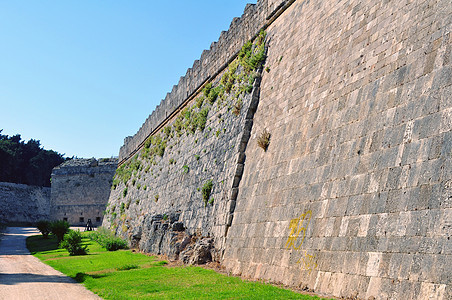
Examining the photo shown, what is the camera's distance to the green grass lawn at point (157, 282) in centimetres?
751

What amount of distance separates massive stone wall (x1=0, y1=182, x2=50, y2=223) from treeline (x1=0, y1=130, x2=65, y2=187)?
6858 mm

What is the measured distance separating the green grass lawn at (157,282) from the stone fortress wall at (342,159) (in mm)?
623

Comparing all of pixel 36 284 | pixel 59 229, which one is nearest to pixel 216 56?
pixel 36 284

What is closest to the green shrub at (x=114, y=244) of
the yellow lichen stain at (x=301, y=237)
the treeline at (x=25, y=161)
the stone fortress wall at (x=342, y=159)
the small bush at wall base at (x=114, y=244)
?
the small bush at wall base at (x=114, y=244)

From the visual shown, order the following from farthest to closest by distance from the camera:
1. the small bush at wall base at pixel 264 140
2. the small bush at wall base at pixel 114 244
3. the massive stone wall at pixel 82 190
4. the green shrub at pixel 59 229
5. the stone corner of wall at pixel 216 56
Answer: the massive stone wall at pixel 82 190 → the green shrub at pixel 59 229 → the small bush at wall base at pixel 114 244 → the stone corner of wall at pixel 216 56 → the small bush at wall base at pixel 264 140

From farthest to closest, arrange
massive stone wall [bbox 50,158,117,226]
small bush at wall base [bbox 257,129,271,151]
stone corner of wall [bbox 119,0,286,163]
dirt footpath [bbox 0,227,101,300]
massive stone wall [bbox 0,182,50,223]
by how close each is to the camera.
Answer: massive stone wall [bbox 0,182,50,223]
massive stone wall [bbox 50,158,117,226]
stone corner of wall [bbox 119,0,286,163]
small bush at wall base [bbox 257,129,271,151]
dirt footpath [bbox 0,227,101,300]

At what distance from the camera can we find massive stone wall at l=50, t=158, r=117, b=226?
45.2m

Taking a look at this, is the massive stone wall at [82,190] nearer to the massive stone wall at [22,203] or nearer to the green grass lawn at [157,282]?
Answer: the massive stone wall at [22,203]

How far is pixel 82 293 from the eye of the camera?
9.38 meters

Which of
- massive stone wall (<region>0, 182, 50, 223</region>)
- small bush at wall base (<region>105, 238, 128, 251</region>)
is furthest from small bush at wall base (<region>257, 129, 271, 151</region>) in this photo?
massive stone wall (<region>0, 182, 50, 223</region>)

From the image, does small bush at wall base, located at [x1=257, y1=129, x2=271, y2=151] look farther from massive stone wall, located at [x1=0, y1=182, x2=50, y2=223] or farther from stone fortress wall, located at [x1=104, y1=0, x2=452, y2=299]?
massive stone wall, located at [x1=0, y1=182, x2=50, y2=223]

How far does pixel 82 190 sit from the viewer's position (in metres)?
45.6

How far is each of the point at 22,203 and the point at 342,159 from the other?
53668 millimetres

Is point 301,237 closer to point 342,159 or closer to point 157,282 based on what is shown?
point 342,159
